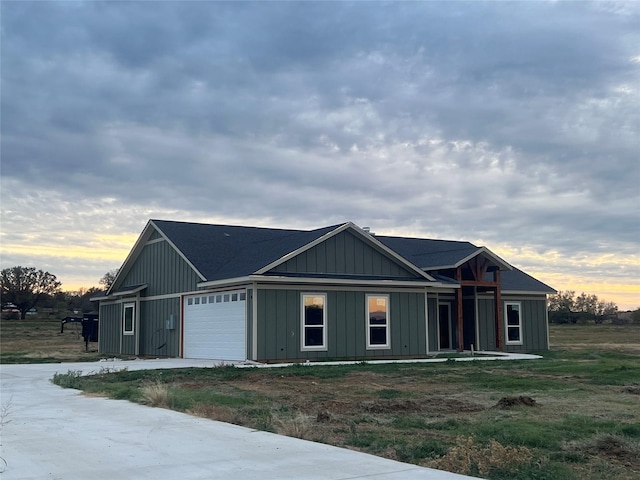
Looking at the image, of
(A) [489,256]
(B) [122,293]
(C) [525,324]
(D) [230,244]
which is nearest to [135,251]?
(B) [122,293]

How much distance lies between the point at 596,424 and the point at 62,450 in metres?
6.70

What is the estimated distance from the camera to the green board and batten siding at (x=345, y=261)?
74.3 ft

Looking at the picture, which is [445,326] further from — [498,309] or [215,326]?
[215,326]

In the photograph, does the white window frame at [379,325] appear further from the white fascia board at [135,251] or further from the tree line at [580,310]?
the tree line at [580,310]

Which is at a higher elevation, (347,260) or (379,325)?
(347,260)

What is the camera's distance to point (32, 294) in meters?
73.7

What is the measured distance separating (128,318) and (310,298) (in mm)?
11063

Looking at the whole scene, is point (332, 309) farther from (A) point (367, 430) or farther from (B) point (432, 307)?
(A) point (367, 430)

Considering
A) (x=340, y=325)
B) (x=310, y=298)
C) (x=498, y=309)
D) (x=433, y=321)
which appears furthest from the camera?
(x=433, y=321)

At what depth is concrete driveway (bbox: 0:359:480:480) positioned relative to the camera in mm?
6621

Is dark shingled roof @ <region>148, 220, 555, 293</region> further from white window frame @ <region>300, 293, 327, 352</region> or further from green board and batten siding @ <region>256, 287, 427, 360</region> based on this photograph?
white window frame @ <region>300, 293, 327, 352</region>

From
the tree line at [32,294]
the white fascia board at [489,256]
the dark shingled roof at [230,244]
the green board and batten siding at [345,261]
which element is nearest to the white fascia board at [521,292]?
the white fascia board at [489,256]

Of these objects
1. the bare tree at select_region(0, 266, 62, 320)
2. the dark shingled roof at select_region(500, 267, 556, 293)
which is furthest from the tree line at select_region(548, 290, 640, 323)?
the bare tree at select_region(0, 266, 62, 320)

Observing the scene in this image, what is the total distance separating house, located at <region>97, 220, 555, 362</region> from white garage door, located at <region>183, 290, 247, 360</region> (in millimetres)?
34
